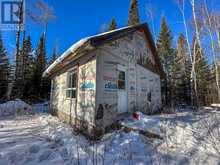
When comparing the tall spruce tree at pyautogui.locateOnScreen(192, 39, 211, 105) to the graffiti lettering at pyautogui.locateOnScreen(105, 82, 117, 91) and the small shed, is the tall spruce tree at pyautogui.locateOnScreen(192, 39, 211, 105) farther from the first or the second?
the graffiti lettering at pyautogui.locateOnScreen(105, 82, 117, 91)

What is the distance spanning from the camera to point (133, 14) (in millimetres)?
25453

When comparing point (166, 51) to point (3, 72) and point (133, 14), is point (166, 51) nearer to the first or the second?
point (133, 14)

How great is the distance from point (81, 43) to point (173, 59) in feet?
66.4

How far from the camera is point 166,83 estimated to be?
21172 millimetres

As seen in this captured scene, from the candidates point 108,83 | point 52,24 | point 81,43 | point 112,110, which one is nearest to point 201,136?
point 112,110

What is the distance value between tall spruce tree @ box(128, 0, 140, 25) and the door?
738 inches

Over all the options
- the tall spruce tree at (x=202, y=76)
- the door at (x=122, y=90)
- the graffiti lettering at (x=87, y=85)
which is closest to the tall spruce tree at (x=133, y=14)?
the tall spruce tree at (x=202, y=76)

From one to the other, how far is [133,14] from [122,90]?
2056cm

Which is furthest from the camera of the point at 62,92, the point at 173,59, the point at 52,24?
the point at 52,24

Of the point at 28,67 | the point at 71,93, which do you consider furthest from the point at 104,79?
the point at 28,67

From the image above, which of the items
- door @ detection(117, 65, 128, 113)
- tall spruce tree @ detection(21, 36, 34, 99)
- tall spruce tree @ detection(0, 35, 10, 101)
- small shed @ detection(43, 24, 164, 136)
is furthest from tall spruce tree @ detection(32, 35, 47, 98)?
door @ detection(117, 65, 128, 113)

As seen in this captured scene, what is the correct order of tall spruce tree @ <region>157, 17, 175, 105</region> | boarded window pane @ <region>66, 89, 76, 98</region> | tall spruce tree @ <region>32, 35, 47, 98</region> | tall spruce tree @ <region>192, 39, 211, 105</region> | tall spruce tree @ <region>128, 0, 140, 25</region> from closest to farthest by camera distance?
boarded window pane @ <region>66, 89, 76, 98</region>
tall spruce tree @ <region>192, 39, 211, 105</region>
tall spruce tree @ <region>157, 17, 175, 105</region>
tall spruce tree @ <region>32, 35, 47, 98</region>
tall spruce tree @ <region>128, 0, 140, 25</region>

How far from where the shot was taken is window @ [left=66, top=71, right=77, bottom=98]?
7.84m

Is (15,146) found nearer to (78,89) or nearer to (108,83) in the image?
(78,89)
